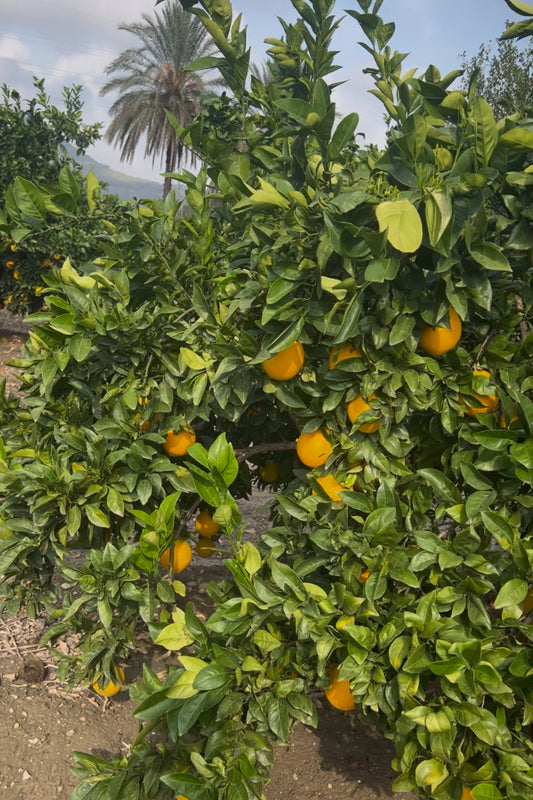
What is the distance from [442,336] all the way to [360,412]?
25 cm

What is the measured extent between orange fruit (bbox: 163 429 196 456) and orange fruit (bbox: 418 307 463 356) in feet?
2.14

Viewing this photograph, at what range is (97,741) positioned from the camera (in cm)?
233

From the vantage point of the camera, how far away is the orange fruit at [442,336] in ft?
4.85

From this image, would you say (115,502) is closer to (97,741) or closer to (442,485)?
(442,485)

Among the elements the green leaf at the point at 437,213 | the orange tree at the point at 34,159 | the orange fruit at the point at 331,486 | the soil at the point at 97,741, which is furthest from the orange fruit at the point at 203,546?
the orange tree at the point at 34,159

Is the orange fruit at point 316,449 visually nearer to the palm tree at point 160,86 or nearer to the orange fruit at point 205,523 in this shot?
the orange fruit at point 205,523

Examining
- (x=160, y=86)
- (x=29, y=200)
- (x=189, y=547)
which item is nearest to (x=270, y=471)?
(x=189, y=547)

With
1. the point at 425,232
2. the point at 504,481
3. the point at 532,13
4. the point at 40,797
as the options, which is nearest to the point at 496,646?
the point at 504,481

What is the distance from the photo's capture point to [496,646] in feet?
4.73

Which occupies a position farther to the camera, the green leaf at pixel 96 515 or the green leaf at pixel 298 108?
the green leaf at pixel 96 515

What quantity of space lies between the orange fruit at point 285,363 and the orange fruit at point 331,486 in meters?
0.26

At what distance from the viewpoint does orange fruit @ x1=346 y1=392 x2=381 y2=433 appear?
59.1 inches

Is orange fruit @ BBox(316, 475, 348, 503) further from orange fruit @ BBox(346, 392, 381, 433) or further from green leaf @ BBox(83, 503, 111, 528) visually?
green leaf @ BBox(83, 503, 111, 528)

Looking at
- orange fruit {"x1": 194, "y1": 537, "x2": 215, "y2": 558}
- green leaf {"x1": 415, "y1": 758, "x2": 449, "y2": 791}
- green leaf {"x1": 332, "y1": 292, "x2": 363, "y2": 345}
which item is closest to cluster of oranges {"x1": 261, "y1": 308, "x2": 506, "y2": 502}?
green leaf {"x1": 332, "y1": 292, "x2": 363, "y2": 345}
